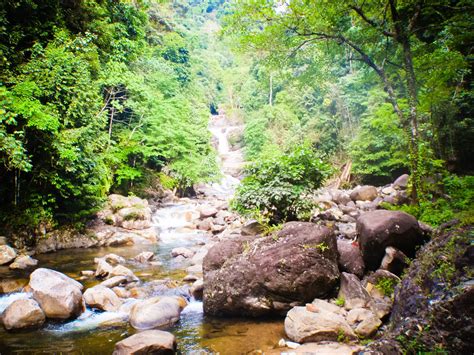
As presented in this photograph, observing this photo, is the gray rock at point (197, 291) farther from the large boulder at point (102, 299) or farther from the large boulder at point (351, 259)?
the large boulder at point (351, 259)

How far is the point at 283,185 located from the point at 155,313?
382 cm

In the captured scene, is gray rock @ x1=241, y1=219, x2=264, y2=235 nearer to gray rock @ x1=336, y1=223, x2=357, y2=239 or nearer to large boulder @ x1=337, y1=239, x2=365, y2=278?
large boulder @ x1=337, y1=239, x2=365, y2=278

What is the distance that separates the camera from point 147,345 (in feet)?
11.7

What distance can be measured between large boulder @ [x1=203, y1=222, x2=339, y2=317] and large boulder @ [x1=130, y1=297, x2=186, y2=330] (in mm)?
580

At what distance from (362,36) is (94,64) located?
10.9 m

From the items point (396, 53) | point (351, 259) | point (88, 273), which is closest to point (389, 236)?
point (351, 259)

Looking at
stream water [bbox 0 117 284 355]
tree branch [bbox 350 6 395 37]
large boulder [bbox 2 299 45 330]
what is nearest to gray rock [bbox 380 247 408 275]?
stream water [bbox 0 117 284 355]

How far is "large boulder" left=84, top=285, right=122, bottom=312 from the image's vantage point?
5234 millimetres

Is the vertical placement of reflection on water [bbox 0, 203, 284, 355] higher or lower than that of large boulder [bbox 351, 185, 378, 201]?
lower

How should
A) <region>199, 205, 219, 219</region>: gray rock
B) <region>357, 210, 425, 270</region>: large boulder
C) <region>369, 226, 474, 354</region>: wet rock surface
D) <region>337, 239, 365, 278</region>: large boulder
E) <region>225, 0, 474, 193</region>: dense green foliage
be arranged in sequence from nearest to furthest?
<region>369, 226, 474, 354</region>: wet rock surface < <region>357, 210, 425, 270</region>: large boulder < <region>337, 239, 365, 278</region>: large boulder < <region>225, 0, 474, 193</region>: dense green foliage < <region>199, 205, 219, 219</region>: gray rock

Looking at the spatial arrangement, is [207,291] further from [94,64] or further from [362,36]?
[94,64]

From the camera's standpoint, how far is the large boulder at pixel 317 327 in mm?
3816

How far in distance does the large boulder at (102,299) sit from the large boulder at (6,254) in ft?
12.5

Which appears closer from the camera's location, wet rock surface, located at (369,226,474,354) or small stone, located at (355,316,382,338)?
wet rock surface, located at (369,226,474,354)
